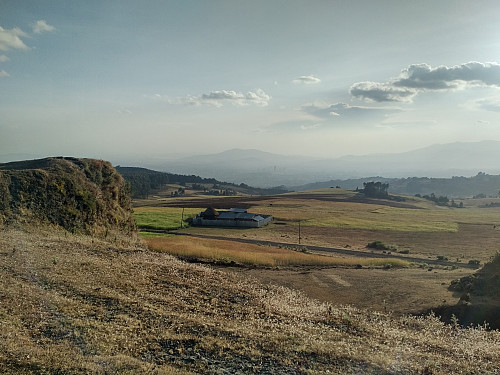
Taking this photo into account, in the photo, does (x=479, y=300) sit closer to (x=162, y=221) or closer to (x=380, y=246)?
(x=380, y=246)

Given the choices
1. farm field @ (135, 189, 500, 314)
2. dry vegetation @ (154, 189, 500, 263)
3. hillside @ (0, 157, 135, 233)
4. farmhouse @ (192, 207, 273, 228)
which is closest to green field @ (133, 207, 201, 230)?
farm field @ (135, 189, 500, 314)

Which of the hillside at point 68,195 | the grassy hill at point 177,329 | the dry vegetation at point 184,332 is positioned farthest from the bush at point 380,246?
the dry vegetation at point 184,332

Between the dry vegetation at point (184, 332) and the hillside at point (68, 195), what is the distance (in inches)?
339

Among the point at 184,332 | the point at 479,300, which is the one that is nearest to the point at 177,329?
the point at 184,332

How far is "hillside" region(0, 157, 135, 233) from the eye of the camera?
91.5 feet

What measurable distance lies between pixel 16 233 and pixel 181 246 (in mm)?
18747

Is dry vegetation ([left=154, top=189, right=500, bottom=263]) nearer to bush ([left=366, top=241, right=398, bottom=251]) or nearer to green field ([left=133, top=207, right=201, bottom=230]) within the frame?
bush ([left=366, top=241, right=398, bottom=251])

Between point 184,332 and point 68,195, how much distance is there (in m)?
25.5

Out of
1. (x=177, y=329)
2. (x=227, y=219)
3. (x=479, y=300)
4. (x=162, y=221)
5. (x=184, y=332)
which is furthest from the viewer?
(x=227, y=219)

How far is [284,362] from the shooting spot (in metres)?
10.2

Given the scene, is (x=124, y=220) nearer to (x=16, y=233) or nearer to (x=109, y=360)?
(x=16, y=233)

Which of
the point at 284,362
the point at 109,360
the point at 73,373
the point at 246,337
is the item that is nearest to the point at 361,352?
the point at 284,362

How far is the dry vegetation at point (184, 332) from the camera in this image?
9820mm

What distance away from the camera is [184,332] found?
12016 mm
